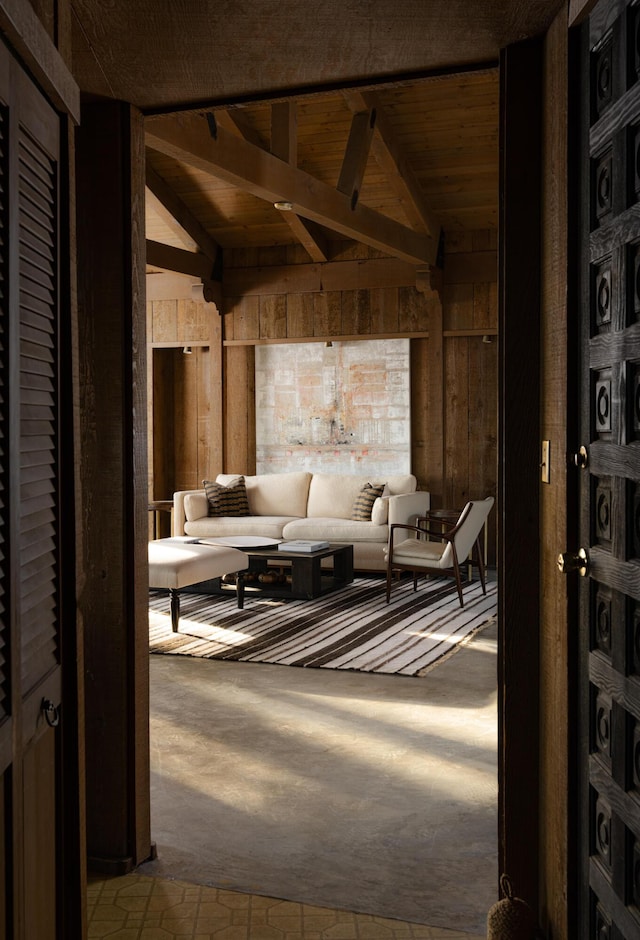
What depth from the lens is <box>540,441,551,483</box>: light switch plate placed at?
209 cm

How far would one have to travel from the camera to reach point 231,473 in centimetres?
969

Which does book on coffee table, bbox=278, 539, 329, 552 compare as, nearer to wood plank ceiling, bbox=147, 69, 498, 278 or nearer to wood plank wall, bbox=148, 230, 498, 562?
wood plank wall, bbox=148, 230, 498, 562

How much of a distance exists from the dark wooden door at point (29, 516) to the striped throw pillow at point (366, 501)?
6419 millimetres

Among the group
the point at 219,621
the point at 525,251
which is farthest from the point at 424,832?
the point at 219,621

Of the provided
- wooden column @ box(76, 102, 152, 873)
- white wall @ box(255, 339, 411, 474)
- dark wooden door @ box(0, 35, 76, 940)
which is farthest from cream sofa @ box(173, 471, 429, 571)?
dark wooden door @ box(0, 35, 76, 940)

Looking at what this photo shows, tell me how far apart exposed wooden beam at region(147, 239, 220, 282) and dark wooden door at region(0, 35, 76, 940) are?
6522 mm

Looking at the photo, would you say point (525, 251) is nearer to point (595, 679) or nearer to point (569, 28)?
point (569, 28)

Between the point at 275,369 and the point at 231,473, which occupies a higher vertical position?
the point at 275,369

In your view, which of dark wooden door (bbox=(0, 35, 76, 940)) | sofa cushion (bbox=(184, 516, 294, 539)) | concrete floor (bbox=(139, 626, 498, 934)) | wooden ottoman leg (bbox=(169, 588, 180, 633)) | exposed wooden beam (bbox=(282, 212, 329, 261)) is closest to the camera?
dark wooden door (bbox=(0, 35, 76, 940))

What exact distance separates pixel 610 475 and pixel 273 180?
4.81 metres

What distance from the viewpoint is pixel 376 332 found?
29.5 feet

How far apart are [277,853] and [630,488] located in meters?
1.64

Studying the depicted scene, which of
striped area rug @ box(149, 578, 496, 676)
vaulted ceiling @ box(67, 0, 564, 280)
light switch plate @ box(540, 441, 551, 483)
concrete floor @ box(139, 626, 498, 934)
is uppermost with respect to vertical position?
vaulted ceiling @ box(67, 0, 564, 280)

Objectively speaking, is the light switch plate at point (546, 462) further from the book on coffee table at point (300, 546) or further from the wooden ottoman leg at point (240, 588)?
the book on coffee table at point (300, 546)
